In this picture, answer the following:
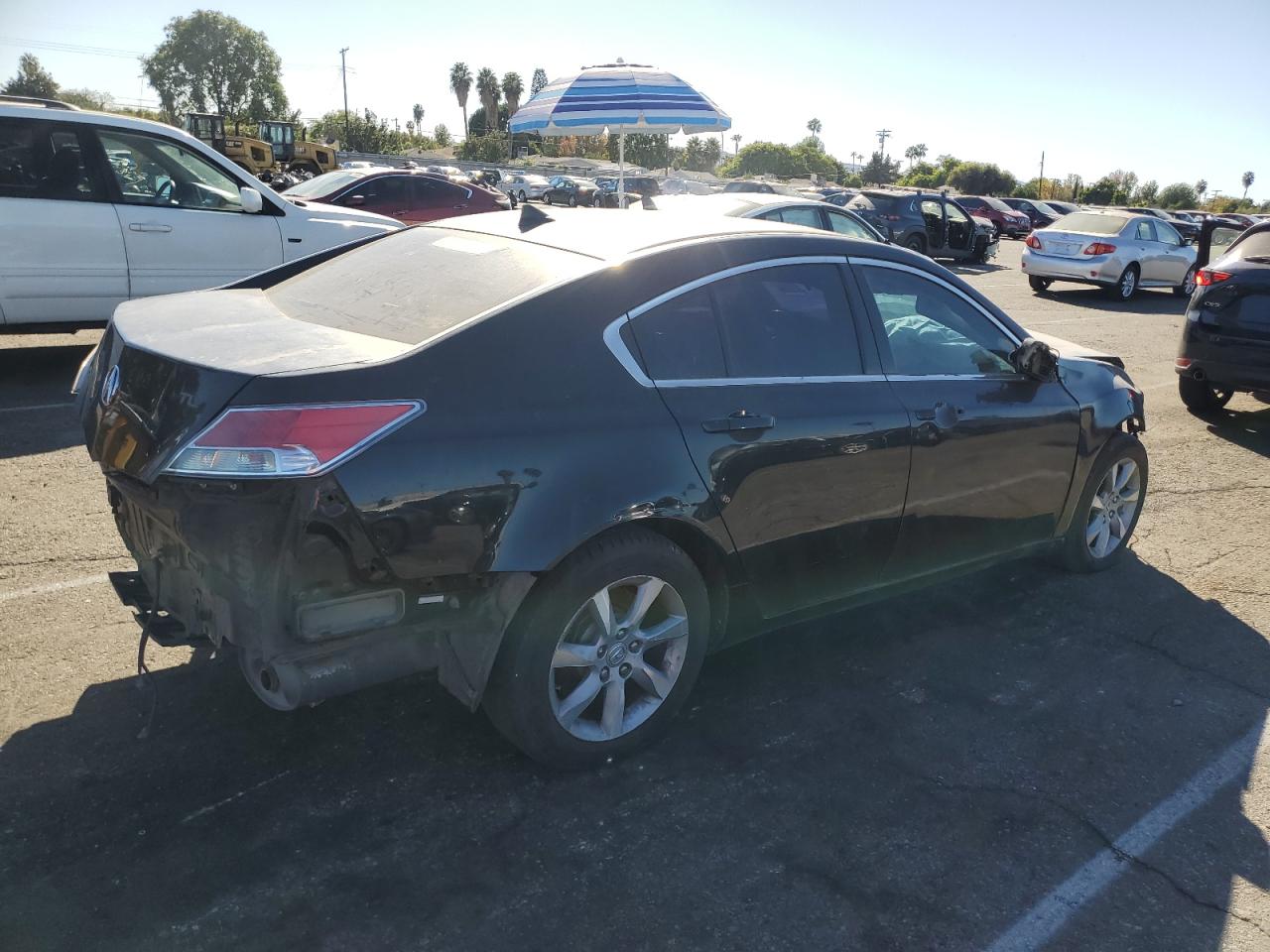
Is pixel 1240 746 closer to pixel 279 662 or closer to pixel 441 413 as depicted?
pixel 441 413

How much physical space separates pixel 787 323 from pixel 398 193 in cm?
1259

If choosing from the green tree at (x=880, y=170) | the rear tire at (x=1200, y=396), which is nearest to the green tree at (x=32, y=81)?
the green tree at (x=880, y=170)

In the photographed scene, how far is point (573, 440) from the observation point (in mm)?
2973

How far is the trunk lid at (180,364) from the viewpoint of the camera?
2.75m

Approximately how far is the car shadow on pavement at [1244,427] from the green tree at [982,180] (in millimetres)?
76281

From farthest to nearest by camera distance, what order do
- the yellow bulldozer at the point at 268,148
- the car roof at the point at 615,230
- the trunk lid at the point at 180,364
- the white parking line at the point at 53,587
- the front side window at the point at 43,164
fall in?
1. the yellow bulldozer at the point at 268,148
2. the front side window at the point at 43,164
3. the white parking line at the point at 53,587
4. the car roof at the point at 615,230
5. the trunk lid at the point at 180,364

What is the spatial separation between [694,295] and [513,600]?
3.92ft

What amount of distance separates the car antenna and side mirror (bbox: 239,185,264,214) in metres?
5.23

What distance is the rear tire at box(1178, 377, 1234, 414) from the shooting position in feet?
28.9

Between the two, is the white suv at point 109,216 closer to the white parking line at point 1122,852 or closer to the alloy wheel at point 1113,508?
the alloy wheel at point 1113,508

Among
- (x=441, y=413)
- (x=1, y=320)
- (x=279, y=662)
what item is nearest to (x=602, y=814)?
(x=279, y=662)

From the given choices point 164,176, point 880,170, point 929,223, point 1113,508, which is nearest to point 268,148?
point 929,223

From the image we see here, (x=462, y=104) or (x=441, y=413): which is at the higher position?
(x=462, y=104)

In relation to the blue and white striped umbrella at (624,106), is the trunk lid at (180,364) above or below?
below
